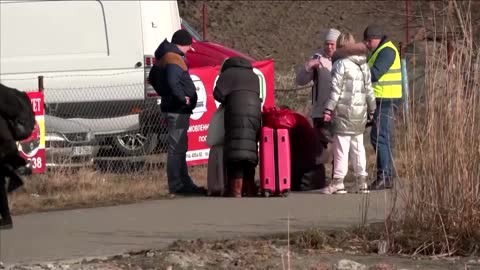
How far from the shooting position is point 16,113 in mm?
6355

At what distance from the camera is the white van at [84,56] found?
13.9 meters

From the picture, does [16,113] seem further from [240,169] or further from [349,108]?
[349,108]

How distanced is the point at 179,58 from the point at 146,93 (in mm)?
2628

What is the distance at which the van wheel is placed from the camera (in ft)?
44.4

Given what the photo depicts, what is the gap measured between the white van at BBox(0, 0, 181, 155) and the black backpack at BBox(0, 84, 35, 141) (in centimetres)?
737

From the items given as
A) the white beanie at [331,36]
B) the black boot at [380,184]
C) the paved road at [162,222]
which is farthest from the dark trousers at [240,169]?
the white beanie at [331,36]

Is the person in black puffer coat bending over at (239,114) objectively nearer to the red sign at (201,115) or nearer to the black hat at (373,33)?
the black hat at (373,33)

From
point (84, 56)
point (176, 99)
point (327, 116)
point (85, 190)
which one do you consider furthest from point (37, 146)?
point (327, 116)

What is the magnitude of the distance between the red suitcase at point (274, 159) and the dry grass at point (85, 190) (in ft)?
3.93

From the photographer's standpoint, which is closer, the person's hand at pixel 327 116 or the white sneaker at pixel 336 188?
the person's hand at pixel 327 116

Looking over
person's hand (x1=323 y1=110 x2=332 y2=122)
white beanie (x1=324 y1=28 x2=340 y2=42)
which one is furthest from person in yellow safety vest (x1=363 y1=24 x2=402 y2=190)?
person's hand (x1=323 y1=110 x2=332 y2=122)

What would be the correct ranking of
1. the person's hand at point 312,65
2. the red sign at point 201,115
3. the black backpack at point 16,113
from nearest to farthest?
the black backpack at point 16,113 → the person's hand at point 312,65 → the red sign at point 201,115

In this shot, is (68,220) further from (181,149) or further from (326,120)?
(326,120)

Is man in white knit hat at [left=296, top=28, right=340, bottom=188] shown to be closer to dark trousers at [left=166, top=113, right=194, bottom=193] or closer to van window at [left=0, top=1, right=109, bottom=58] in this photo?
dark trousers at [left=166, top=113, right=194, bottom=193]
